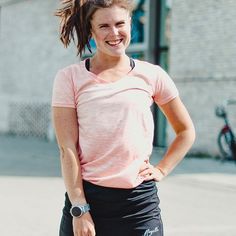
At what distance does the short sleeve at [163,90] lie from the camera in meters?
2.56

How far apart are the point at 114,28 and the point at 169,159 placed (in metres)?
0.60

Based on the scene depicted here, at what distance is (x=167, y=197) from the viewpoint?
348 inches

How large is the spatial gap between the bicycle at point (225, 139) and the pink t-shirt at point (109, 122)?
11048 millimetres

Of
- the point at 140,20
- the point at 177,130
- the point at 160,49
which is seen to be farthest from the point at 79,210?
the point at 140,20

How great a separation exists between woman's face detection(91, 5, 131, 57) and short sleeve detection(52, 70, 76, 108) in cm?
17

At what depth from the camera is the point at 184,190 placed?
31.2 feet

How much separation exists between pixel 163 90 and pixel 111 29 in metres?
0.33

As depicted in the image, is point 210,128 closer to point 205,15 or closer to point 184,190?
point 205,15

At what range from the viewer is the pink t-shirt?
2.41 metres

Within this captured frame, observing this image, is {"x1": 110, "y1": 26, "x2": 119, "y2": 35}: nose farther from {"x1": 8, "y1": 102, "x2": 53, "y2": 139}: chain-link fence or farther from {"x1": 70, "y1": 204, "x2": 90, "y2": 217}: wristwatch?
{"x1": 8, "y1": 102, "x2": 53, "y2": 139}: chain-link fence

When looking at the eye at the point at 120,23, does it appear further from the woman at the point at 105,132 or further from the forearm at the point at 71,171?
the forearm at the point at 71,171

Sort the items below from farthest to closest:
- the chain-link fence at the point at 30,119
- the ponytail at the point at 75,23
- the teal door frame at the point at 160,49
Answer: the chain-link fence at the point at 30,119
the teal door frame at the point at 160,49
the ponytail at the point at 75,23

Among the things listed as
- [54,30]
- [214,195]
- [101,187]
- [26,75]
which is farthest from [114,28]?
[26,75]

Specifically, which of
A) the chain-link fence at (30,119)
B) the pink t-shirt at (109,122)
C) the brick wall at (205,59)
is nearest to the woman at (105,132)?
the pink t-shirt at (109,122)
